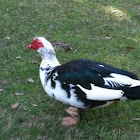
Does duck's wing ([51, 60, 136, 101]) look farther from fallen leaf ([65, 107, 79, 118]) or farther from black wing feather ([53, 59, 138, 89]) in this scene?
fallen leaf ([65, 107, 79, 118])

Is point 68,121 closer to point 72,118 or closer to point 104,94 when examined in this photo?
point 72,118

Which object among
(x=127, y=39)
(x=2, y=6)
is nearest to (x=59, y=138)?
(x=127, y=39)

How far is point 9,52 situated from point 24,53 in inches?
8.8

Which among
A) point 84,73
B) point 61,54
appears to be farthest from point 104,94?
point 61,54

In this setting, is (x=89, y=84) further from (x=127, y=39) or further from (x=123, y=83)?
(x=127, y=39)

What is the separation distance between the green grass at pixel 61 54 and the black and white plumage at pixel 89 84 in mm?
419

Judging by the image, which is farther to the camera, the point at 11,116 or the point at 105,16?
the point at 105,16

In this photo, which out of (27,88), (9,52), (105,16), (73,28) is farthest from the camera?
(105,16)

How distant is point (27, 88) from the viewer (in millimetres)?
4230

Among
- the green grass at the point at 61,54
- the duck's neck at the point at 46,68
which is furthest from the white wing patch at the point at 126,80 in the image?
the duck's neck at the point at 46,68

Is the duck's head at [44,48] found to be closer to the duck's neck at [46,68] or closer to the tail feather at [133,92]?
the duck's neck at [46,68]

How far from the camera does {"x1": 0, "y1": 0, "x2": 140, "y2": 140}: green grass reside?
355cm

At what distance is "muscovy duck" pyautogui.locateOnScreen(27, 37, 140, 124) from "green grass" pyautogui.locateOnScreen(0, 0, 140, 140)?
16.4 inches

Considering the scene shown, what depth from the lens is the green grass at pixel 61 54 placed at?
140 inches
